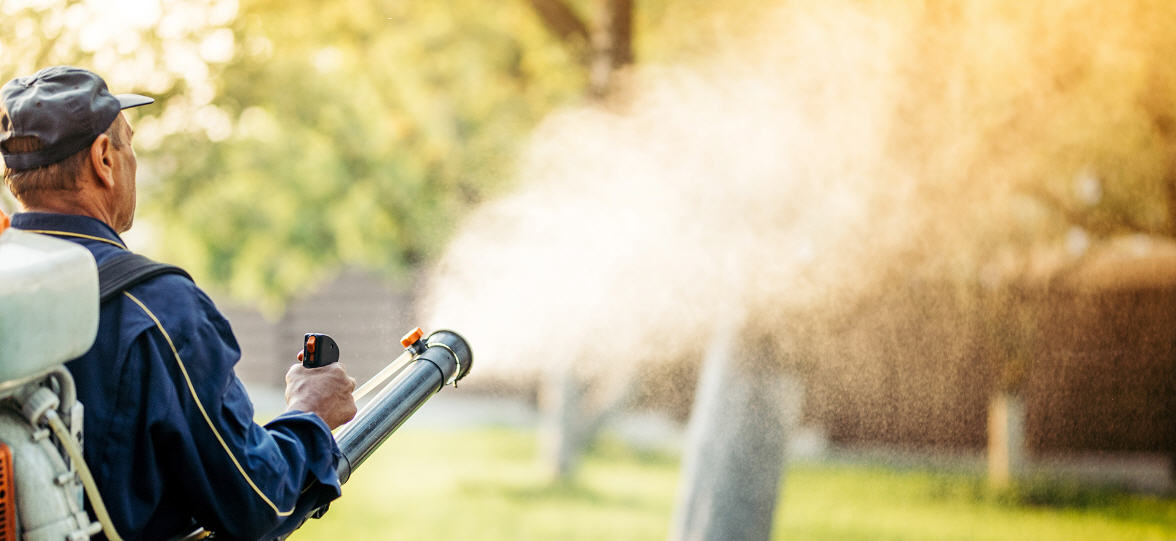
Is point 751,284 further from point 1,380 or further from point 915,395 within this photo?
point 915,395

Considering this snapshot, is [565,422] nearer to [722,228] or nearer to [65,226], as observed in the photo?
[722,228]

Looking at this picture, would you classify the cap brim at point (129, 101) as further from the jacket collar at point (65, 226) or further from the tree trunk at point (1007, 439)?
the tree trunk at point (1007, 439)

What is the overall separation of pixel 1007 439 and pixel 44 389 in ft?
28.3

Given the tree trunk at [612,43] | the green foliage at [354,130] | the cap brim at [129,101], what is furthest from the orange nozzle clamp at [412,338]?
the green foliage at [354,130]

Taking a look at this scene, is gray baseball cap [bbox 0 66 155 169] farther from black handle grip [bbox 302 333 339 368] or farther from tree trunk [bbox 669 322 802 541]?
tree trunk [bbox 669 322 802 541]

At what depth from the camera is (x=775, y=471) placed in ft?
16.6

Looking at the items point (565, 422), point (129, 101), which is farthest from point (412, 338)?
point (565, 422)

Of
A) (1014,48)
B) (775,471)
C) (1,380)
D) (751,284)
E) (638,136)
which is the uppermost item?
(1014,48)

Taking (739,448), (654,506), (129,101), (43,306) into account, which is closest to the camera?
(43,306)

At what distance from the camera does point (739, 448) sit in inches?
199

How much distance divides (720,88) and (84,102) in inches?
167

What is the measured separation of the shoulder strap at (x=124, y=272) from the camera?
68.1 inches

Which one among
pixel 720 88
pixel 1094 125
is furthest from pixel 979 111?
pixel 720 88

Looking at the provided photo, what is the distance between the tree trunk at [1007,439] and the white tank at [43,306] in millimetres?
8561
